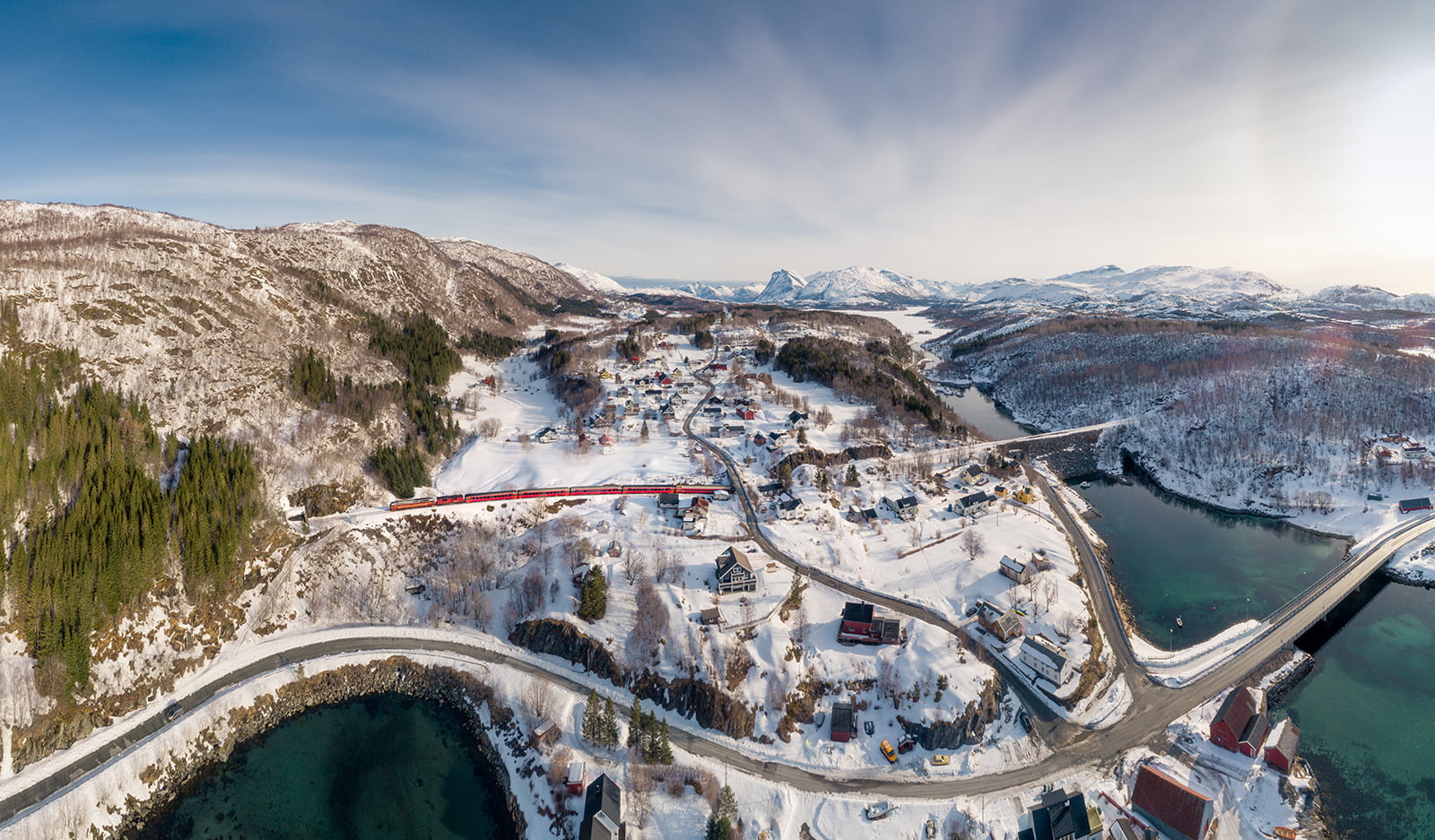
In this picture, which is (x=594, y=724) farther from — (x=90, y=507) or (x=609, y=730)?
(x=90, y=507)

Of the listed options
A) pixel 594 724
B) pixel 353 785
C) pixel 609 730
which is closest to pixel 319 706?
pixel 353 785

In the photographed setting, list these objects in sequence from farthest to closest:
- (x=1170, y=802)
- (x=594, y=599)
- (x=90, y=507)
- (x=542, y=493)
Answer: (x=542, y=493) < (x=594, y=599) < (x=90, y=507) < (x=1170, y=802)

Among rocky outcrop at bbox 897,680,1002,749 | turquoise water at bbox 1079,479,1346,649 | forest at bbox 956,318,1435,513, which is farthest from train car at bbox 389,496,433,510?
forest at bbox 956,318,1435,513

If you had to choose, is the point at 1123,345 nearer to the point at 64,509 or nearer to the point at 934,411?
the point at 934,411

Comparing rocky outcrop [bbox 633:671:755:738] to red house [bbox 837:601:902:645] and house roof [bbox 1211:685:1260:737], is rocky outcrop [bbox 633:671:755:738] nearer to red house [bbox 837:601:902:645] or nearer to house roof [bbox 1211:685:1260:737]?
red house [bbox 837:601:902:645]

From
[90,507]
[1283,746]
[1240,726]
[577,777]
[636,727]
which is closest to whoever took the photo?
[1283,746]

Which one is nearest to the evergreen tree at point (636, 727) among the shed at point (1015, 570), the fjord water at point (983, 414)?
the shed at point (1015, 570)

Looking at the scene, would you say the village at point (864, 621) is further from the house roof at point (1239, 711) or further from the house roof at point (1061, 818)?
the house roof at point (1239, 711)
